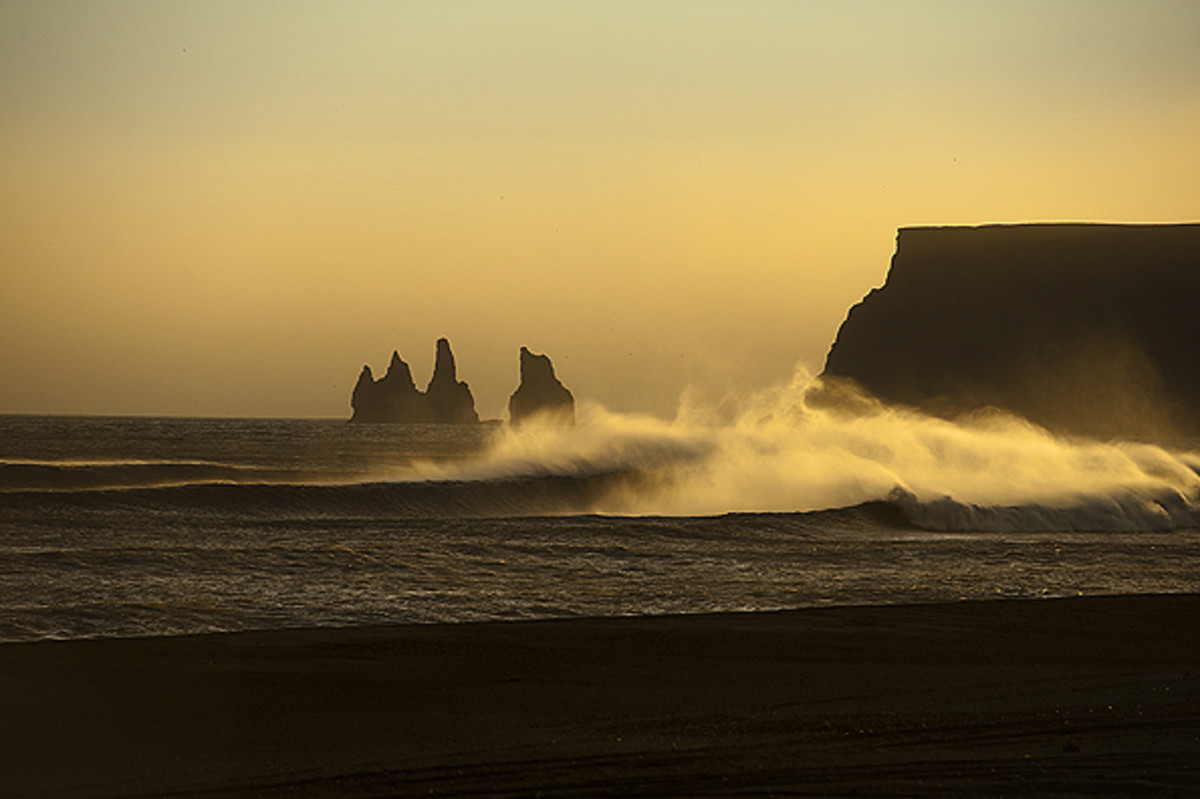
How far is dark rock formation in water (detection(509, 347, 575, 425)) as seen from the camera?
154 meters

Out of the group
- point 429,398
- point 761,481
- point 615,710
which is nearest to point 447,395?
point 429,398

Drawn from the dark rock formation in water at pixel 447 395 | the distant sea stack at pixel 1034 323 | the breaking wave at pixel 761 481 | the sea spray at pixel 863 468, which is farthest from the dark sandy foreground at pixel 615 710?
the dark rock formation in water at pixel 447 395

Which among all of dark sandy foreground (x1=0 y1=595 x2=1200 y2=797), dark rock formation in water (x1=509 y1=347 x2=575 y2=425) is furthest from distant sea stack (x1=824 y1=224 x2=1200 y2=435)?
dark sandy foreground (x1=0 y1=595 x2=1200 y2=797)

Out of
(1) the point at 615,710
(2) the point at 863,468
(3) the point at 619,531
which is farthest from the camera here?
(2) the point at 863,468

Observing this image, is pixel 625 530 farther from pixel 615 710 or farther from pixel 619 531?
pixel 615 710

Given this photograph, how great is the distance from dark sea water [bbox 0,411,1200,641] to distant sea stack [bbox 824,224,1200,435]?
81.5 m

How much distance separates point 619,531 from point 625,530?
182 mm

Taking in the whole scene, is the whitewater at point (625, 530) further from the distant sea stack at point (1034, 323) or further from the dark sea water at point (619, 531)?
the distant sea stack at point (1034, 323)

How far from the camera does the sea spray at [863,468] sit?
2522 centimetres

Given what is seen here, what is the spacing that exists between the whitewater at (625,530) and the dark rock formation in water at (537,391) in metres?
Answer: 112

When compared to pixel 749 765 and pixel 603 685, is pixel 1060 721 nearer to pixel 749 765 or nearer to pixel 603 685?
pixel 749 765

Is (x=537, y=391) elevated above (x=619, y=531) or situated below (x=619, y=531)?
above

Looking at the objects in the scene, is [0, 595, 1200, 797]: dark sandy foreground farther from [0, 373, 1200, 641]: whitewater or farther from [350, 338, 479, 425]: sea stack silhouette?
[350, 338, 479, 425]: sea stack silhouette

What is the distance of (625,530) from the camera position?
18.7 m
